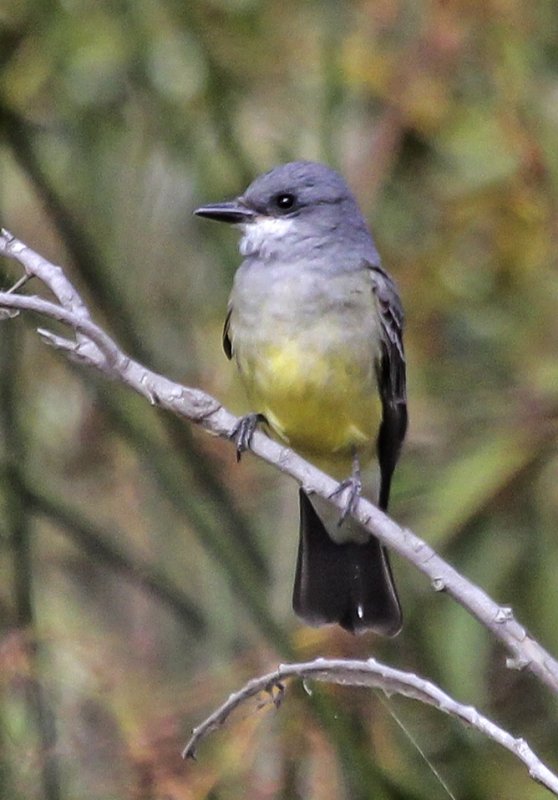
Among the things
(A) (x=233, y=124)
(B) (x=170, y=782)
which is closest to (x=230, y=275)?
(A) (x=233, y=124)

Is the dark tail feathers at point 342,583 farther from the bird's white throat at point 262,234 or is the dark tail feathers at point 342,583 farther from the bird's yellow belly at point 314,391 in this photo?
the bird's white throat at point 262,234

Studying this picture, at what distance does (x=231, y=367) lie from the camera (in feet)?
16.2

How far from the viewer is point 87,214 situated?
4645mm

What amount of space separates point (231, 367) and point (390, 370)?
3.50ft

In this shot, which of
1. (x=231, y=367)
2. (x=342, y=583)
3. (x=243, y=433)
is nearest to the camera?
(x=243, y=433)

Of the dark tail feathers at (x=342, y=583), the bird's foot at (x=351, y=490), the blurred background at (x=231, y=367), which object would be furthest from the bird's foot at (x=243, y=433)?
the blurred background at (x=231, y=367)

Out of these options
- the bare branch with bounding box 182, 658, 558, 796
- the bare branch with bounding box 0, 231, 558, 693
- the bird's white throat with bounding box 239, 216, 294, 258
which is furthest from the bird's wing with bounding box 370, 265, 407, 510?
the bare branch with bounding box 182, 658, 558, 796

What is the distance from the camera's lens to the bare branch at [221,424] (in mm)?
2404

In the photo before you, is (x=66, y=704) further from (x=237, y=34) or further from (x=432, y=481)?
(x=237, y=34)

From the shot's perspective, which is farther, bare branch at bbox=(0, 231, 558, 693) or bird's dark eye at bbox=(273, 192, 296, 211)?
bird's dark eye at bbox=(273, 192, 296, 211)

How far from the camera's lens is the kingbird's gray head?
13.0 ft

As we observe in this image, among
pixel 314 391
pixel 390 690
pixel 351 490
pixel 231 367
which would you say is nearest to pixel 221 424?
pixel 390 690

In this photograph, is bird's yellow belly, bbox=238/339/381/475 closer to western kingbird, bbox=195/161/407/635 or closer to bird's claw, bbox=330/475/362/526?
western kingbird, bbox=195/161/407/635

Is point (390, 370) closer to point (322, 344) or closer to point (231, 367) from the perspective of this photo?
point (322, 344)
